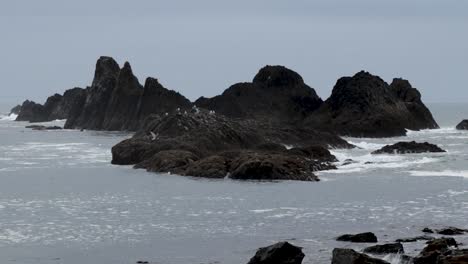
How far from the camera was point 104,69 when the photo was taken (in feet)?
506

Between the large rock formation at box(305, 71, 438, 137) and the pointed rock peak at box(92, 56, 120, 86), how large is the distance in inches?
2097

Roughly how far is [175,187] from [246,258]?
23.8m

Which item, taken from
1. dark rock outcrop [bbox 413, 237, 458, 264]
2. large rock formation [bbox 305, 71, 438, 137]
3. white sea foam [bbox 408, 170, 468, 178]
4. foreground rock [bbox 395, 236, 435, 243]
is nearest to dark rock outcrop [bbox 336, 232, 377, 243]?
foreground rock [bbox 395, 236, 435, 243]

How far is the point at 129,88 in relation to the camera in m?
144

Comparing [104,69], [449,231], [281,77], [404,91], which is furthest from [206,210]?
[104,69]

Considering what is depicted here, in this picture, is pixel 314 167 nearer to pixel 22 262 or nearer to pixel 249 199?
pixel 249 199

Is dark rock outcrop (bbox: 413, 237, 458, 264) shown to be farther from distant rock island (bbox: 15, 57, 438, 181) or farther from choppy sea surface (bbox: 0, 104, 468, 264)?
distant rock island (bbox: 15, 57, 438, 181)

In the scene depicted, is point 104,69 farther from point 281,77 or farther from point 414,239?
point 414,239

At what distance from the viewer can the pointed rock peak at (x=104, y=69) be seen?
154 metres

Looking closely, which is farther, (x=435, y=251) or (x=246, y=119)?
(x=246, y=119)

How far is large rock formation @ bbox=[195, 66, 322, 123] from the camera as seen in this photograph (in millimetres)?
119938

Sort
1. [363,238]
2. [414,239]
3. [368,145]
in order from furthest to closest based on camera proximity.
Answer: [368,145]
[414,239]
[363,238]

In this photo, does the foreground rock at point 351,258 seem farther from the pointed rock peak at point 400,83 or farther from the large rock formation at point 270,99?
the pointed rock peak at point 400,83

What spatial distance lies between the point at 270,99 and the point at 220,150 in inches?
2242
